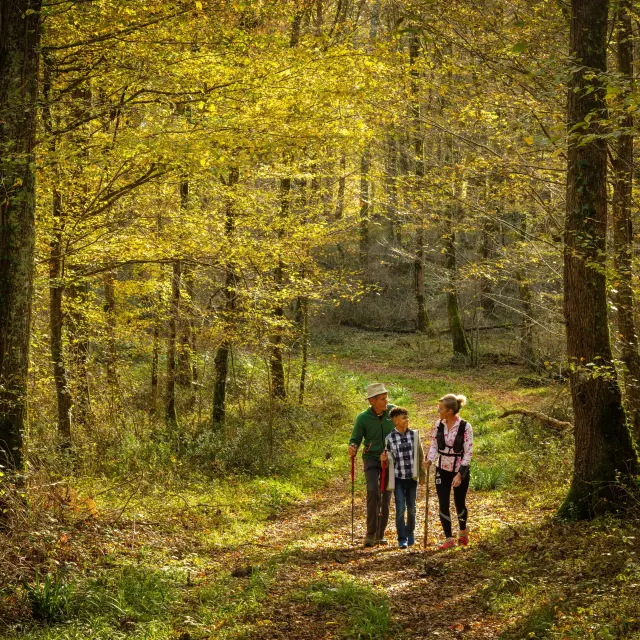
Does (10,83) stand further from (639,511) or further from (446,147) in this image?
(446,147)

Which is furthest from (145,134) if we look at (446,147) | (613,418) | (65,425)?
(446,147)

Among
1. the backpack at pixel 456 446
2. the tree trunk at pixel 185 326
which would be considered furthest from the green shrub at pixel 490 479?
the tree trunk at pixel 185 326

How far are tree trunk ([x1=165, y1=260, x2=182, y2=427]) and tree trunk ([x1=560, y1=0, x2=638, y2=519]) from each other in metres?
7.87

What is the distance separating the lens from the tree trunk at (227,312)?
12695mm

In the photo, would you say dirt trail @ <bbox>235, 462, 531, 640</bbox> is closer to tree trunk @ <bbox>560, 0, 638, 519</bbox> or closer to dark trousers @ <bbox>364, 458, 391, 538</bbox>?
dark trousers @ <bbox>364, 458, 391, 538</bbox>

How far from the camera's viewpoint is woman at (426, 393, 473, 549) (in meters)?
7.78

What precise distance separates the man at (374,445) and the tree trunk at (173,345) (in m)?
5.69

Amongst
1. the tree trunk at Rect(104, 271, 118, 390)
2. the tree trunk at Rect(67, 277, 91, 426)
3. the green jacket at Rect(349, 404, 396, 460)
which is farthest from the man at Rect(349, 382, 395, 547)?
the tree trunk at Rect(104, 271, 118, 390)

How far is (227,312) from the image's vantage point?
42.3 feet

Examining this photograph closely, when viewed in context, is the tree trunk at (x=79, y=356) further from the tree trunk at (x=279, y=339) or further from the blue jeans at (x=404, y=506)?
the blue jeans at (x=404, y=506)

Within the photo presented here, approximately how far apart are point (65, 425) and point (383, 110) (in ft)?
23.8

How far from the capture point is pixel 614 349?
30.2ft

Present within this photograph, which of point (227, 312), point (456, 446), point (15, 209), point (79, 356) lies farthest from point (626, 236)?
point (79, 356)

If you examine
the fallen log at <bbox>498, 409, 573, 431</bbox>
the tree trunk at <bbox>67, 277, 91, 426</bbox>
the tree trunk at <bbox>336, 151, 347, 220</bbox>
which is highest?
the tree trunk at <bbox>336, 151, 347, 220</bbox>
